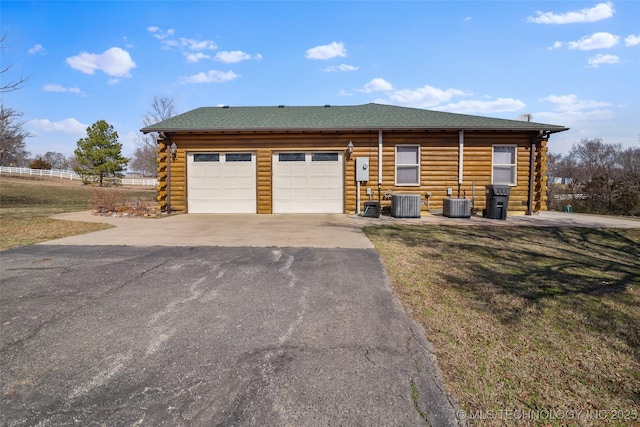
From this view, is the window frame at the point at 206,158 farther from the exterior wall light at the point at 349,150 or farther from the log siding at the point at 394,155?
the exterior wall light at the point at 349,150

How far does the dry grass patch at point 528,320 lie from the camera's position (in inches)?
84.4

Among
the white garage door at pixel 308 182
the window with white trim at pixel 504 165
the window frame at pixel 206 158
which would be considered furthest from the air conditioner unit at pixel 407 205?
the window frame at pixel 206 158

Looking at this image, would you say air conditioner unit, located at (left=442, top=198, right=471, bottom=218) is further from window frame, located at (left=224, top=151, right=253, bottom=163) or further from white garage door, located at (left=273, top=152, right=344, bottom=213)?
window frame, located at (left=224, top=151, right=253, bottom=163)

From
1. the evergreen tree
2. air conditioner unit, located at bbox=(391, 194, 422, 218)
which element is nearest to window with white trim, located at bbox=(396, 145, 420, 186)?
air conditioner unit, located at bbox=(391, 194, 422, 218)

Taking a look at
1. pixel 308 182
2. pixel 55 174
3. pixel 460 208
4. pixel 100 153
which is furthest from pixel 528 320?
pixel 55 174

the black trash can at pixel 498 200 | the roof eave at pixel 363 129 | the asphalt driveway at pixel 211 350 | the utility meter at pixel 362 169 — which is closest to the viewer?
the asphalt driveway at pixel 211 350

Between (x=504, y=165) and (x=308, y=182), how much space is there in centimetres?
702

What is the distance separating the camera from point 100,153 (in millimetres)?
38000

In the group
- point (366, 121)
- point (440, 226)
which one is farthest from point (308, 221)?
point (366, 121)

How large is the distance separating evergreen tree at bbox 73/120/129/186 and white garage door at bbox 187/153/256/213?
1266 inches

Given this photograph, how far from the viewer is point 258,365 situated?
95.3 inches

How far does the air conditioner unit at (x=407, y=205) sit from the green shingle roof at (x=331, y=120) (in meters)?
2.50

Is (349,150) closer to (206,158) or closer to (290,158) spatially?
(290,158)

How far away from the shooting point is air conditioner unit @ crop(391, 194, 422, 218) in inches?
445
